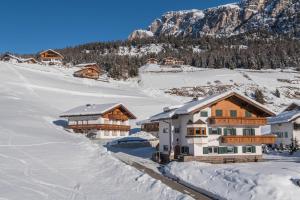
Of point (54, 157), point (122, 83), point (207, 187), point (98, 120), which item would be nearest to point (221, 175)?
point (207, 187)

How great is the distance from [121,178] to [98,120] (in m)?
44.2

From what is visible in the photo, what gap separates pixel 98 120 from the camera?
7888 cm

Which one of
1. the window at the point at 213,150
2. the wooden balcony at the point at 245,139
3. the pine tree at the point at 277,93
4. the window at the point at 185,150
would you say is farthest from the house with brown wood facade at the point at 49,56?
the wooden balcony at the point at 245,139

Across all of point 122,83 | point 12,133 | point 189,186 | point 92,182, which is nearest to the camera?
point 92,182

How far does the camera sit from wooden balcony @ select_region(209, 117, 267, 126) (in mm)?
48938

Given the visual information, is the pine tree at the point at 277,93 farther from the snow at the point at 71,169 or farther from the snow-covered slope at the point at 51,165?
the snow-covered slope at the point at 51,165

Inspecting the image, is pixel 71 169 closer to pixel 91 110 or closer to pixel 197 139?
pixel 197 139

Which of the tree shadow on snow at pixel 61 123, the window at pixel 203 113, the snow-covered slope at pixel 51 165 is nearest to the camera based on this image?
the snow-covered slope at pixel 51 165


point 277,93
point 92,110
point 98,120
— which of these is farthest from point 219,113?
point 277,93

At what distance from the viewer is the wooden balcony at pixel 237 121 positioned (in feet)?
161

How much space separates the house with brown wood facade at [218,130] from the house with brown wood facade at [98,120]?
28.1 m

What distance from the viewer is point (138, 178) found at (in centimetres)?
3466

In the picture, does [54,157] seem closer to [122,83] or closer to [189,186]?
[189,186]

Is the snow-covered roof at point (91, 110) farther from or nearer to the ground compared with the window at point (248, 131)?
farther from the ground
